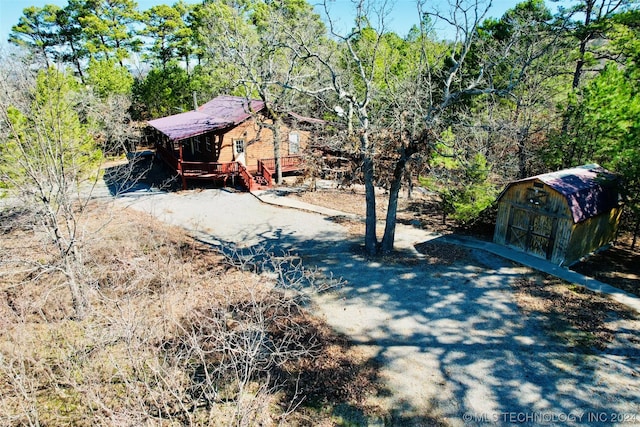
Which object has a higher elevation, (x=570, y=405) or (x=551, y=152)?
(x=551, y=152)

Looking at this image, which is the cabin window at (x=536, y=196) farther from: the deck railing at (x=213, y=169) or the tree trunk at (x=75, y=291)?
the deck railing at (x=213, y=169)

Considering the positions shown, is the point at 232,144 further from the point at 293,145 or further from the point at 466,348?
the point at 466,348

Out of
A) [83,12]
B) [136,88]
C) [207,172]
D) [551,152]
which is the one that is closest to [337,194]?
[207,172]

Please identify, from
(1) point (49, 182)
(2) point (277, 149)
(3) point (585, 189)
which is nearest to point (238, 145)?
(2) point (277, 149)

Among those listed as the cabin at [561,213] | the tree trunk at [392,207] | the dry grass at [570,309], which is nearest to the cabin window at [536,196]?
the cabin at [561,213]

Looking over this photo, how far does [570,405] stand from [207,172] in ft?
69.9

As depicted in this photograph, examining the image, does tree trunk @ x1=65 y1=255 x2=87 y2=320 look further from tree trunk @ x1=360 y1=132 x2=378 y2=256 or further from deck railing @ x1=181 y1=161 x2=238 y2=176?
deck railing @ x1=181 y1=161 x2=238 y2=176

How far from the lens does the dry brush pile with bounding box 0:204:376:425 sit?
6.30 metres

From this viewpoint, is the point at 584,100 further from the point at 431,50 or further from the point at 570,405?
the point at 570,405

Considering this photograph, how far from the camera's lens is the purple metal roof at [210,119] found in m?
23.0

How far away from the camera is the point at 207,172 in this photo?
23.8m

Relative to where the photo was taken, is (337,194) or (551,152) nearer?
(551,152)

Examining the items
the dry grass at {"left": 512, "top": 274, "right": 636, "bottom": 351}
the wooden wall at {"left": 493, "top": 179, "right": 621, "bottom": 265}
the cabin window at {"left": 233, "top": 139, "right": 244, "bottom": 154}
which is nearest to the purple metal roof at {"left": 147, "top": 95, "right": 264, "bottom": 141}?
the cabin window at {"left": 233, "top": 139, "right": 244, "bottom": 154}

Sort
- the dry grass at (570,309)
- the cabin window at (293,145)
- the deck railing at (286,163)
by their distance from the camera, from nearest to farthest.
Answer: the dry grass at (570,309)
the deck railing at (286,163)
the cabin window at (293,145)
